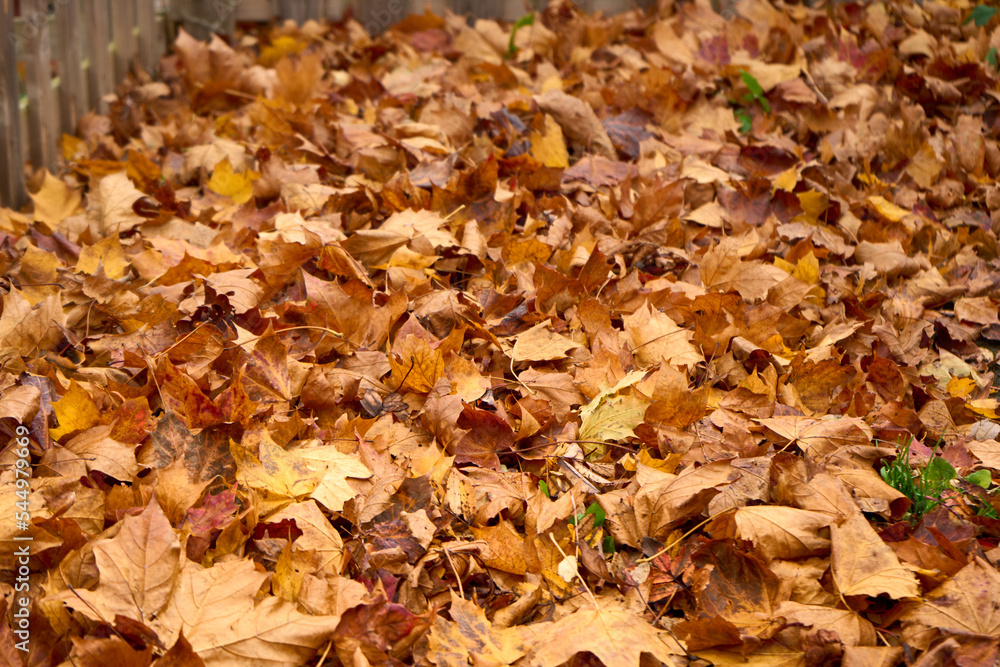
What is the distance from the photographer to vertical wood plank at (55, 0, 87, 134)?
274cm

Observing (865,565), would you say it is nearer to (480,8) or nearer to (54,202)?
(54,202)

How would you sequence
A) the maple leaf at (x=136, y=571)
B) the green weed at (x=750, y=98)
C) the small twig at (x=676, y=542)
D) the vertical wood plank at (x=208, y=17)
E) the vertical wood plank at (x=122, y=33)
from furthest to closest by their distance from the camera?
the vertical wood plank at (x=208, y=17) → the vertical wood plank at (x=122, y=33) → the green weed at (x=750, y=98) → the small twig at (x=676, y=542) → the maple leaf at (x=136, y=571)

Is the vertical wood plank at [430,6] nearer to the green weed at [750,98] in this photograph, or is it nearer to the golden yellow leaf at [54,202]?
the green weed at [750,98]

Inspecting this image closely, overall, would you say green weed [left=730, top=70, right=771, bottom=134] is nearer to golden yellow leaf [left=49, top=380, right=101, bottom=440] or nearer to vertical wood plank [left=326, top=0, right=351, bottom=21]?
vertical wood plank [left=326, top=0, right=351, bottom=21]

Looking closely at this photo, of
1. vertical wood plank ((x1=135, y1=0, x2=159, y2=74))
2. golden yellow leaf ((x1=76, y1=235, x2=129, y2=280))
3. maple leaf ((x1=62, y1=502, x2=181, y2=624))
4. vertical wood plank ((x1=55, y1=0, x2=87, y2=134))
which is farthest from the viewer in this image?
vertical wood plank ((x1=135, y1=0, x2=159, y2=74))

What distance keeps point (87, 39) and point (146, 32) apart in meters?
0.47

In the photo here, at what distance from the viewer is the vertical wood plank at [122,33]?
3.17 m

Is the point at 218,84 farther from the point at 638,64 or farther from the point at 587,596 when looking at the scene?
the point at 587,596

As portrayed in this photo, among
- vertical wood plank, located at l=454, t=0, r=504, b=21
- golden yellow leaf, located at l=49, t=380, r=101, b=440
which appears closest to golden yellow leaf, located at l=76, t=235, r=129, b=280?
golden yellow leaf, located at l=49, t=380, r=101, b=440

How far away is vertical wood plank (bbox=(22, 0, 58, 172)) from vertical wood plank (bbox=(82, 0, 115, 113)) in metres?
0.22

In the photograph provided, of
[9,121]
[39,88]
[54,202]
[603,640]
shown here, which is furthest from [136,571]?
[39,88]

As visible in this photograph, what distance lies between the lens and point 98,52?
3014 millimetres

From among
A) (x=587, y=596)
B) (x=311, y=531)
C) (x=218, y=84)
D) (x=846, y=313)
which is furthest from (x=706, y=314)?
(x=218, y=84)

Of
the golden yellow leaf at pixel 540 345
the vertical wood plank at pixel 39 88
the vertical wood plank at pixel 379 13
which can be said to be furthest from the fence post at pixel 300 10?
the golden yellow leaf at pixel 540 345
